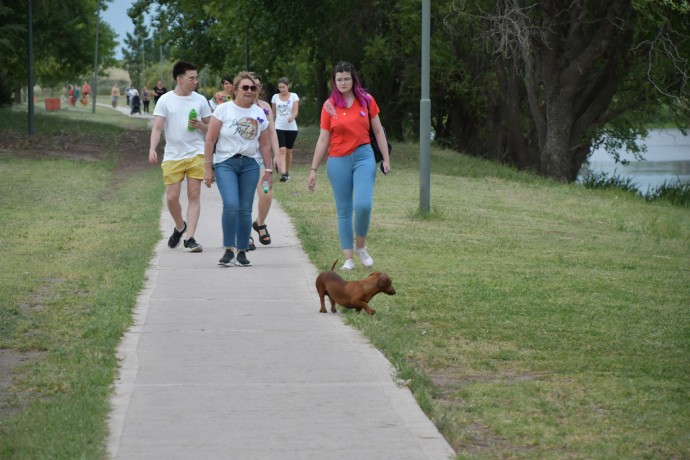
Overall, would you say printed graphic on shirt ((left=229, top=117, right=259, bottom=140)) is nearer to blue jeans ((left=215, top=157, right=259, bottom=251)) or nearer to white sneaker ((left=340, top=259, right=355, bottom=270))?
blue jeans ((left=215, top=157, right=259, bottom=251))

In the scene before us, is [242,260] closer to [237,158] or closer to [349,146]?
Result: [237,158]

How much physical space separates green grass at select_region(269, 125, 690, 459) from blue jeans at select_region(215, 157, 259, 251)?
30.1 inches

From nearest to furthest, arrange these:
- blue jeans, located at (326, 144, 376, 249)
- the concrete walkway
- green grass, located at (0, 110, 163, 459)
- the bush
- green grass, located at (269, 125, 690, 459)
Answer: the concrete walkway → green grass, located at (0, 110, 163, 459) → green grass, located at (269, 125, 690, 459) → blue jeans, located at (326, 144, 376, 249) → the bush

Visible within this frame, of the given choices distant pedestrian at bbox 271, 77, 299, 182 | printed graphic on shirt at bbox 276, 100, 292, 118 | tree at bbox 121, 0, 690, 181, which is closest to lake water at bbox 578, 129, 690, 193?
tree at bbox 121, 0, 690, 181

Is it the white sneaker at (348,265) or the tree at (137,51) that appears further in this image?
the tree at (137,51)

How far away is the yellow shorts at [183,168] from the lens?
12109mm

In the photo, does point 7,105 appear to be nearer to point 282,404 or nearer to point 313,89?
point 313,89

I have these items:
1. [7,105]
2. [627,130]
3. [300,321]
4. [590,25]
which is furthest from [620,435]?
[7,105]

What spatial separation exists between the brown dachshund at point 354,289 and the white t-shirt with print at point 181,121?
3.83m

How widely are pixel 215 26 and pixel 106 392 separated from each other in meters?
39.5

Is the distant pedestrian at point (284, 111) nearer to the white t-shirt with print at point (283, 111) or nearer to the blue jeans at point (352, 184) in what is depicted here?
the white t-shirt with print at point (283, 111)

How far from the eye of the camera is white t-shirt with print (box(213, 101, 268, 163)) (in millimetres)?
10836

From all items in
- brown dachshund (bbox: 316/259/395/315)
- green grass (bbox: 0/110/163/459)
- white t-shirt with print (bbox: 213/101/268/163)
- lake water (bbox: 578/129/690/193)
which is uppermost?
white t-shirt with print (bbox: 213/101/268/163)

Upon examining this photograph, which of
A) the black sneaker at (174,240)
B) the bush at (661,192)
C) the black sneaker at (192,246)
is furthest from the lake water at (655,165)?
the black sneaker at (192,246)
